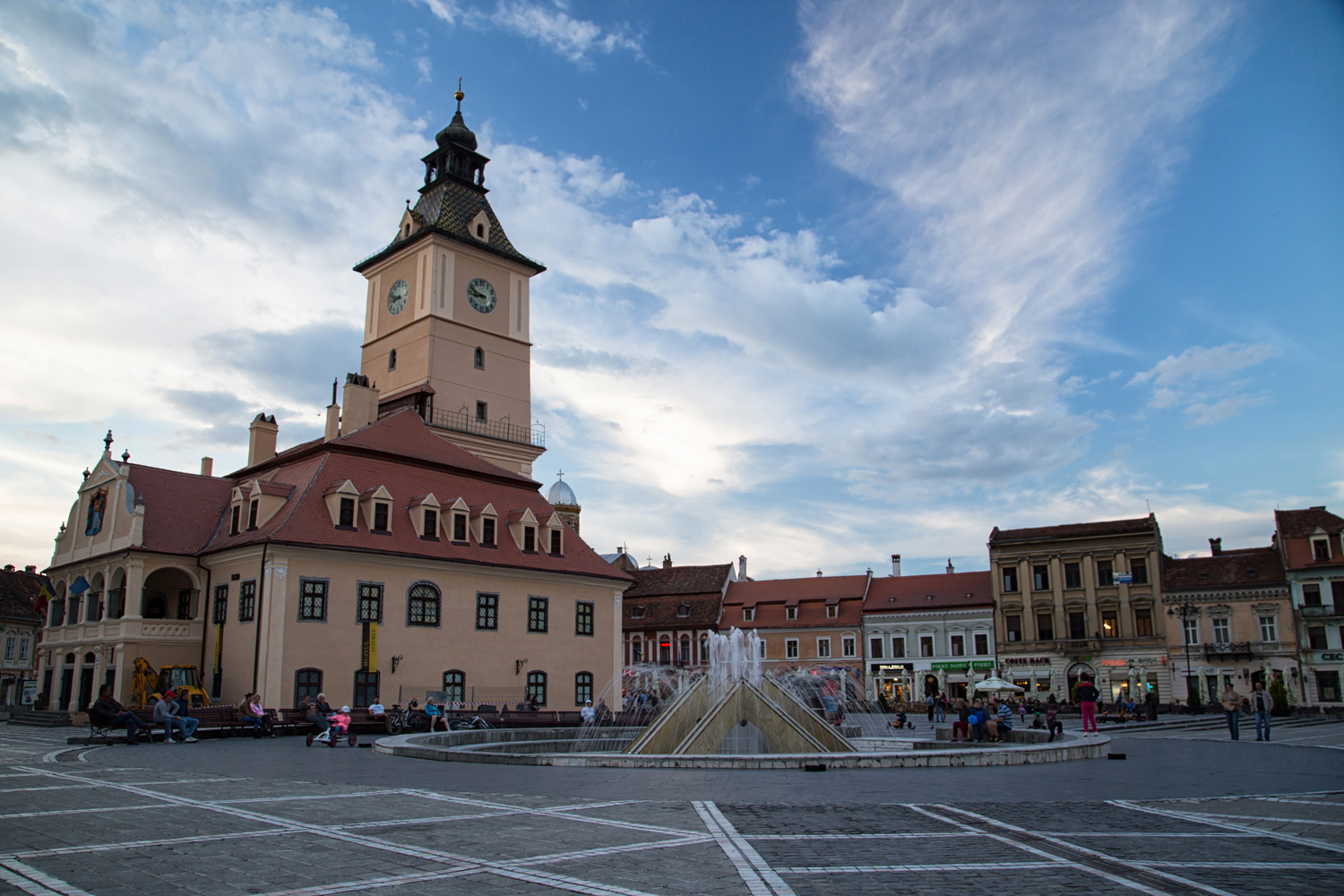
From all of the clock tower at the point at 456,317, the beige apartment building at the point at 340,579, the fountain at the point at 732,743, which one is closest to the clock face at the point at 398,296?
the clock tower at the point at 456,317

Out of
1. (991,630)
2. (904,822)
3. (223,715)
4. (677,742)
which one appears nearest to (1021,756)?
(677,742)

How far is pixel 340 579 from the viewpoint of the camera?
3562cm

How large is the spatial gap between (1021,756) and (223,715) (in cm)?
2229

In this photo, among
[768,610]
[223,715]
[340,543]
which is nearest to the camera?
[223,715]

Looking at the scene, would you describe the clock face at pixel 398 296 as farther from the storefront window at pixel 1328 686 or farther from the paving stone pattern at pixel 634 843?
the storefront window at pixel 1328 686

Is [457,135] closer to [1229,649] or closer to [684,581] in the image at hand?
[684,581]

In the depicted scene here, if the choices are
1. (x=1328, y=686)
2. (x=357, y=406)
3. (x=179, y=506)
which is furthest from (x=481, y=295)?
(x=1328, y=686)

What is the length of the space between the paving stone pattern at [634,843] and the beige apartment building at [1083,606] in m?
49.0

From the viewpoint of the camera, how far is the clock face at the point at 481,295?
56.4 metres

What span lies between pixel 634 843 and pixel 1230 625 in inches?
2235

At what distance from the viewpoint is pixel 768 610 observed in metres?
71.3

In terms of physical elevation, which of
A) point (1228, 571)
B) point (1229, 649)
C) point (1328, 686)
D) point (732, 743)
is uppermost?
point (1228, 571)

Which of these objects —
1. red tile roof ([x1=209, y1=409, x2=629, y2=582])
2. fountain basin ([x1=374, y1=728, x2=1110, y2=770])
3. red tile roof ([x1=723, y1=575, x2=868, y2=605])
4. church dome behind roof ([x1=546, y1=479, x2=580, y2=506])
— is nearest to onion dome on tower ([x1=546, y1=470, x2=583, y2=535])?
church dome behind roof ([x1=546, y1=479, x2=580, y2=506])

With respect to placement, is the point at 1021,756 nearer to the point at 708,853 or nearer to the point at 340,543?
the point at 708,853
